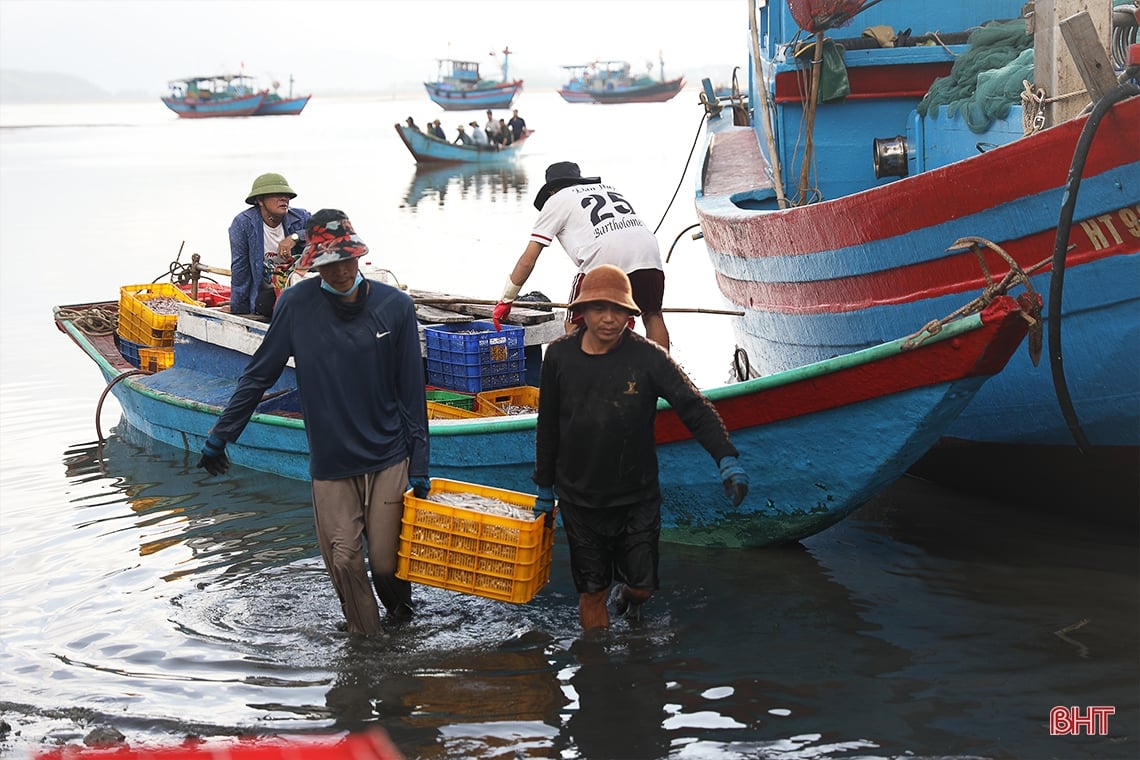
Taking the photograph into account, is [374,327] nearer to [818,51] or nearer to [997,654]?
[997,654]

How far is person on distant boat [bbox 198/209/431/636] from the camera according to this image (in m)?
5.70

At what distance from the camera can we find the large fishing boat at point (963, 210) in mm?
6410

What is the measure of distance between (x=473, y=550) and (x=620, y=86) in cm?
11478

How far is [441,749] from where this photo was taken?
5.11 meters

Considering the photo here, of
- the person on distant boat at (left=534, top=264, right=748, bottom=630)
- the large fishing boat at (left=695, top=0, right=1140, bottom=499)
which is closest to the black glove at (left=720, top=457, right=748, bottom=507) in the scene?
the person on distant boat at (left=534, top=264, right=748, bottom=630)

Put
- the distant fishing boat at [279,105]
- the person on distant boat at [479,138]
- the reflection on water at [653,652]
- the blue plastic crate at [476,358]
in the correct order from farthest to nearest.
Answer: the distant fishing boat at [279,105]
the person on distant boat at [479,138]
the blue plastic crate at [476,358]
the reflection on water at [653,652]

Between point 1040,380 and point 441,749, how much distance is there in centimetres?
386

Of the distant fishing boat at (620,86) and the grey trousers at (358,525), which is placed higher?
the distant fishing boat at (620,86)

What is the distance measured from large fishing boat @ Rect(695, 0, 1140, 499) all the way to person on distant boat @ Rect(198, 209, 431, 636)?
8.60ft

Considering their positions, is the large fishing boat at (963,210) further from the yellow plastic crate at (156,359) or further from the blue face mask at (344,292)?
the yellow plastic crate at (156,359)

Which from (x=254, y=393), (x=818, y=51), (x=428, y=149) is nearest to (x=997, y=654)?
(x=254, y=393)

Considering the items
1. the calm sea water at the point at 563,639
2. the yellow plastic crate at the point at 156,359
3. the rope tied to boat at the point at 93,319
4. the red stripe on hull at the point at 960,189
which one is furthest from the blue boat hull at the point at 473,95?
the red stripe on hull at the point at 960,189

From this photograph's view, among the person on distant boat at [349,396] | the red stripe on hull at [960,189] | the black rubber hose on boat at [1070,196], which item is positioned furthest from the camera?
the red stripe on hull at [960,189]

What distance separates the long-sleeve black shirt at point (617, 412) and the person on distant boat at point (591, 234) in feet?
5.20
